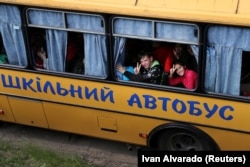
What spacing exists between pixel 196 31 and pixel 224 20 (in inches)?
14.7

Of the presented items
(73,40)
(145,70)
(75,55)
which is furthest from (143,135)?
(73,40)

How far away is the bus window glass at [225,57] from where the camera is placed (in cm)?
624

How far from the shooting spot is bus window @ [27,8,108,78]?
6.95m

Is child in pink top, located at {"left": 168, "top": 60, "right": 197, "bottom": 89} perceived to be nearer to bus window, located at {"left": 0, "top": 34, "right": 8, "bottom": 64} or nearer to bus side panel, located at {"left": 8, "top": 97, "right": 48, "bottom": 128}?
bus side panel, located at {"left": 8, "top": 97, "right": 48, "bottom": 128}

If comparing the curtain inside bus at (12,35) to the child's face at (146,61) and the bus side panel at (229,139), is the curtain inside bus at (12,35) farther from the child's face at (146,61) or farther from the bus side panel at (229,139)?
the bus side panel at (229,139)

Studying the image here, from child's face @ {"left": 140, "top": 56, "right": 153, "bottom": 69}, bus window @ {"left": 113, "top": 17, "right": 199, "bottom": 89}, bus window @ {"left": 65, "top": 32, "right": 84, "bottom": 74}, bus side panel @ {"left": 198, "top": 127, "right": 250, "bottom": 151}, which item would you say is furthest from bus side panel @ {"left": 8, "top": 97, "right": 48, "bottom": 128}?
bus side panel @ {"left": 198, "top": 127, "right": 250, "bottom": 151}

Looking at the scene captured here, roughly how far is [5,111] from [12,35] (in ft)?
4.16

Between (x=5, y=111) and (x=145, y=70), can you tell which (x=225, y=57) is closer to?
(x=145, y=70)

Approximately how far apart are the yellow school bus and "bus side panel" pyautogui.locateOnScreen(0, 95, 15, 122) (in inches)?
0.7

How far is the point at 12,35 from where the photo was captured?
24.7 feet

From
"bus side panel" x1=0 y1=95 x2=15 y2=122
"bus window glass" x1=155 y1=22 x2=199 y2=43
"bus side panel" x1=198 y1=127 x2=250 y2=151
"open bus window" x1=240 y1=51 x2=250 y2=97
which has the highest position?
"bus window glass" x1=155 y1=22 x2=199 y2=43

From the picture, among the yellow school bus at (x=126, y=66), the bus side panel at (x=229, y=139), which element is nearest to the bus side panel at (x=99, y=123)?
the yellow school bus at (x=126, y=66)

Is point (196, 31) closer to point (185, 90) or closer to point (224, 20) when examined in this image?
point (224, 20)

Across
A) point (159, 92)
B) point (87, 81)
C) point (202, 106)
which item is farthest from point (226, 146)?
point (87, 81)
